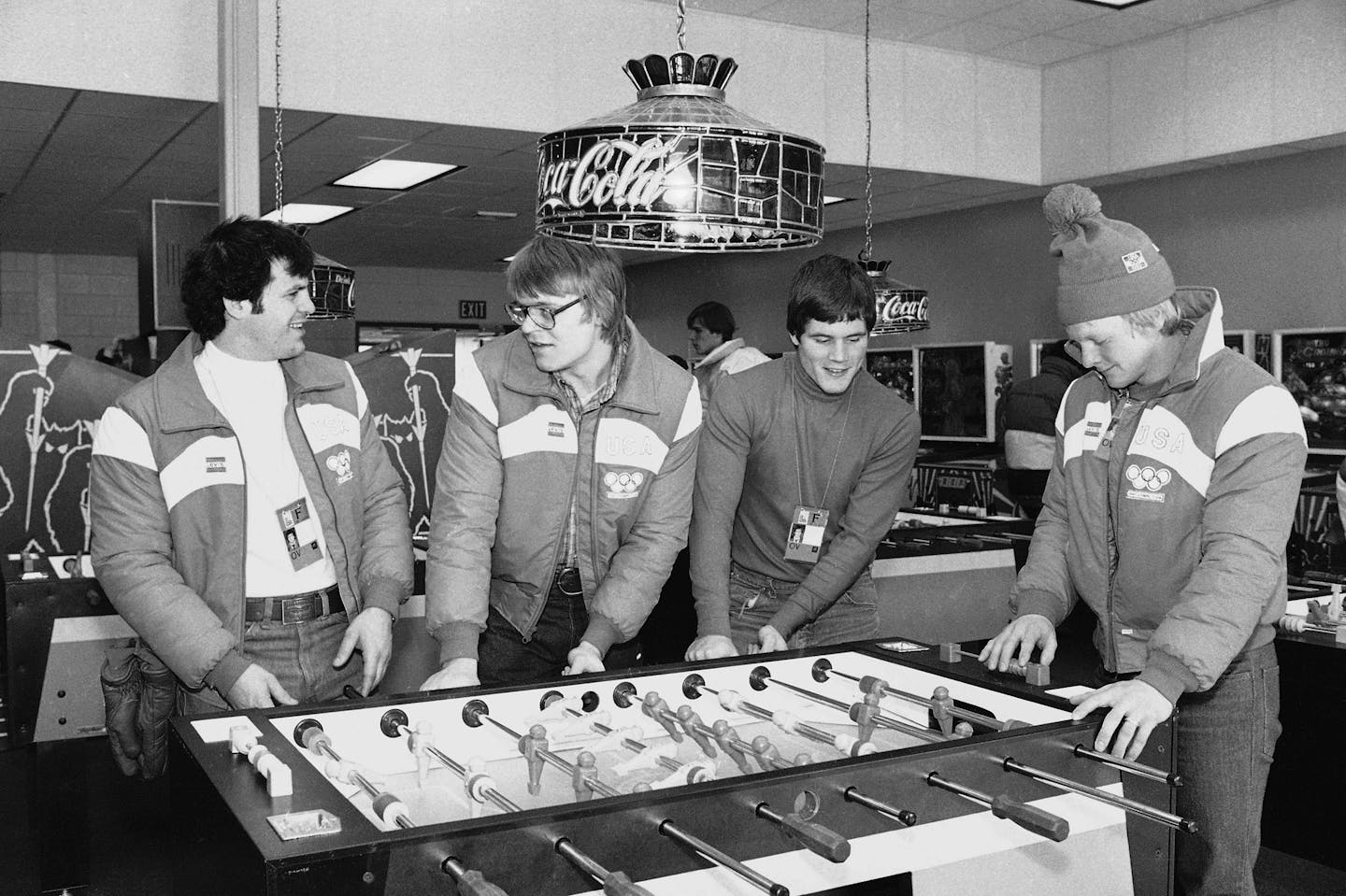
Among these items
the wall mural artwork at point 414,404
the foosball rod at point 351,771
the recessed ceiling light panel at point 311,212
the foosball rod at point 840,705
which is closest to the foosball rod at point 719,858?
the foosball rod at point 351,771

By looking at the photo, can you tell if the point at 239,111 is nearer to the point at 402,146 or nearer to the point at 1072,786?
the point at 402,146

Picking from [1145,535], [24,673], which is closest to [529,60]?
[24,673]

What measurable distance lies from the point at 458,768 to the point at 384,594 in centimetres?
87

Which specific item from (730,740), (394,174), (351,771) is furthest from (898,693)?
(394,174)

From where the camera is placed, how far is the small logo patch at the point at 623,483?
267 centimetres

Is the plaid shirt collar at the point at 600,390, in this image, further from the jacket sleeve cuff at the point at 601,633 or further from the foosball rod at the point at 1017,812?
the foosball rod at the point at 1017,812

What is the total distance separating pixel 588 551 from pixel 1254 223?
6006mm

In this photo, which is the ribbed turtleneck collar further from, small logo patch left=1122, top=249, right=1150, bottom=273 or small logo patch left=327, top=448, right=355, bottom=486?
small logo patch left=327, top=448, right=355, bottom=486

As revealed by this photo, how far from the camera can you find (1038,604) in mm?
2514

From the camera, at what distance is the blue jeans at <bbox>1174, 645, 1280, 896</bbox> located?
223 cm

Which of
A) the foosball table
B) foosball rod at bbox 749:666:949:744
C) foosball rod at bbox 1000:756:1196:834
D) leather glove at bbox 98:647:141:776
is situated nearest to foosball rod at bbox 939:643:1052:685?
the foosball table

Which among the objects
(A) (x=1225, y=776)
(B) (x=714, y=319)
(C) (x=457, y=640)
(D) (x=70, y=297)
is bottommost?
(A) (x=1225, y=776)

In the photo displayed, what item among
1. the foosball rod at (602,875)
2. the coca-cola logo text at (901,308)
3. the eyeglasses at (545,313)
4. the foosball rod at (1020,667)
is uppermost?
the coca-cola logo text at (901,308)

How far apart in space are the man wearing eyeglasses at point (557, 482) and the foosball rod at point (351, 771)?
1.78 ft
